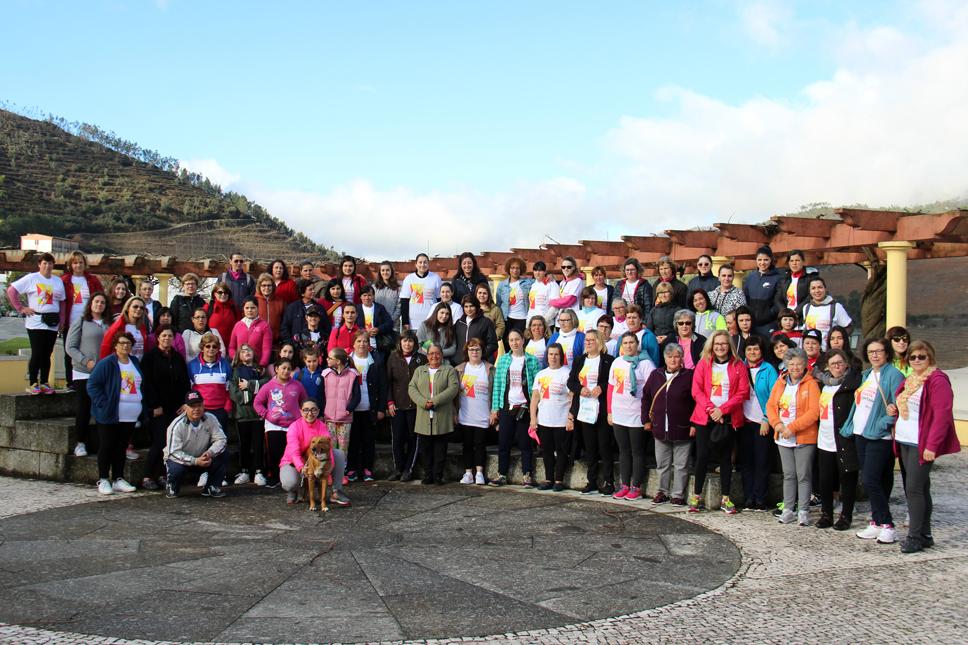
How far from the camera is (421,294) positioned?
34.6 feet

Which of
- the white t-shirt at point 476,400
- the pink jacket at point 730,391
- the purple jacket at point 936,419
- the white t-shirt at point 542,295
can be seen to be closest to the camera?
the purple jacket at point 936,419

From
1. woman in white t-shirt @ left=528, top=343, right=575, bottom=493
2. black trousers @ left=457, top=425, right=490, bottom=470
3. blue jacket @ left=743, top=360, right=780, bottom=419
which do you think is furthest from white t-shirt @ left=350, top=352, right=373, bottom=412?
blue jacket @ left=743, top=360, right=780, bottom=419

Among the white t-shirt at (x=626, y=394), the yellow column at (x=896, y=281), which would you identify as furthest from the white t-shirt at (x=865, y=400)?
the yellow column at (x=896, y=281)

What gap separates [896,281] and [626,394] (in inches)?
230

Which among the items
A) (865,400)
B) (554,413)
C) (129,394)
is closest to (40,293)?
(129,394)

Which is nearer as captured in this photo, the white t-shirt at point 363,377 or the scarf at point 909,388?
the scarf at point 909,388

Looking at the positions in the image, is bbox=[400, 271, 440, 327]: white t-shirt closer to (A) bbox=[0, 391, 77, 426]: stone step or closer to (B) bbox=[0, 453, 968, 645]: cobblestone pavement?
(A) bbox=[0, 391, 77, 426]: stone step

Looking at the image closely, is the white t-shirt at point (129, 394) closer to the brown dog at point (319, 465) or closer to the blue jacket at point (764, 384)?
the brown dog at point (319, 465)

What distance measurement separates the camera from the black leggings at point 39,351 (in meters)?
9.71

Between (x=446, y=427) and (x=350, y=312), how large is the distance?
1729mm

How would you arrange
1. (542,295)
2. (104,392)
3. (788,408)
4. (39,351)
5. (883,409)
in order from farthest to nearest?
(542,295) < (39,351) < (104,392) < (788,408) < (883,409)

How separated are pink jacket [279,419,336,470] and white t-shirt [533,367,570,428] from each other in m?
2.21

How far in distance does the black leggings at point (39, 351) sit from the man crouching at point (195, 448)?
2.38m

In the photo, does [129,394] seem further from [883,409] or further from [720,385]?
[883,409]
